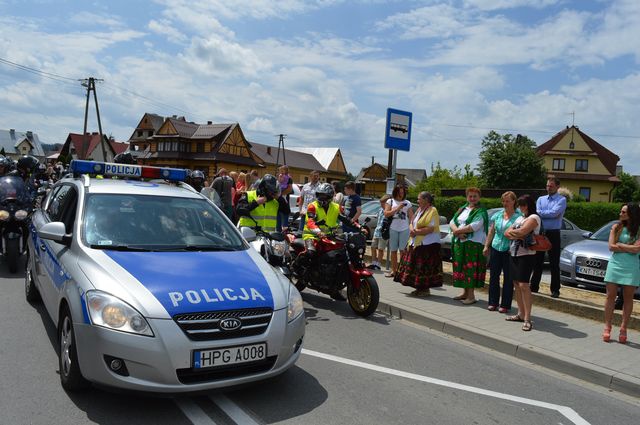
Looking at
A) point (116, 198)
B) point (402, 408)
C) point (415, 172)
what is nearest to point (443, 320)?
point (402, 408)

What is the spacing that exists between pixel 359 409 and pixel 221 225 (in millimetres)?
2325

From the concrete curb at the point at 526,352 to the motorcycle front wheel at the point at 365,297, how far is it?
64cm

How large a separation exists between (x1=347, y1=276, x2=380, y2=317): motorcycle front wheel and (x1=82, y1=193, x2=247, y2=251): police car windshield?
8.41ft

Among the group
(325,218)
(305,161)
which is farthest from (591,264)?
(305,161)

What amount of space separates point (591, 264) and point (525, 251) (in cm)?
318

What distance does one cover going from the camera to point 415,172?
124750 millimetres

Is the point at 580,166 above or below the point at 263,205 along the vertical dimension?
above

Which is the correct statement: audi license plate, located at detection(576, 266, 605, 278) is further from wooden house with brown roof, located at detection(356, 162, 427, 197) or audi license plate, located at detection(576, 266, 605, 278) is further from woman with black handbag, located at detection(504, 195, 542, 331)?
wooden house with brown roof, located at detection(356, 162, 427, 197)

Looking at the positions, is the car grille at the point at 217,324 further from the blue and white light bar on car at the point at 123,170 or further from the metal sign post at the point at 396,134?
the metal sign post at the point at 396,134

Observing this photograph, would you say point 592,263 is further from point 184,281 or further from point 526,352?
point 184,281

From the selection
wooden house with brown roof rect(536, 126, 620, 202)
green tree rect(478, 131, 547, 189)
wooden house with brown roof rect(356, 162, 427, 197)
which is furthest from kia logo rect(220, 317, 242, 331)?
wooden house with brown roof rect(356, 162, 427, 197)

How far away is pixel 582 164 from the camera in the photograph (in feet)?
193

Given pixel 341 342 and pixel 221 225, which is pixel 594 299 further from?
pixel 221 225

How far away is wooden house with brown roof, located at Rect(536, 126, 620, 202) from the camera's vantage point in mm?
58125
